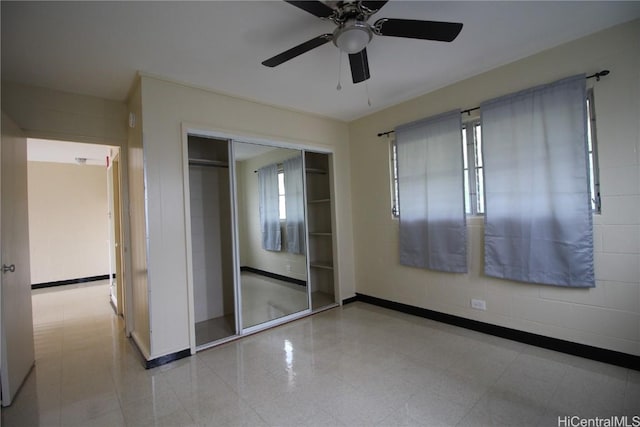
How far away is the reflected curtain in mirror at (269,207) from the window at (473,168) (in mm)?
2243

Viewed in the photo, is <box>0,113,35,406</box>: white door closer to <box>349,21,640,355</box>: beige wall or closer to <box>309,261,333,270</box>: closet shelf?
<box>309,261,333,270</box>: closet shelf

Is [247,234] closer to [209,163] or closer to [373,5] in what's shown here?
[209,163]

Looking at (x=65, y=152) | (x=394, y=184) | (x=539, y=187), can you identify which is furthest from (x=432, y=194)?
(x=65, y=152)

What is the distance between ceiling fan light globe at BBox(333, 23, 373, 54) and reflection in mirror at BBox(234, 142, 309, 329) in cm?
177

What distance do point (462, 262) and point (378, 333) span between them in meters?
1.18

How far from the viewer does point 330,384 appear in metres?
2.19

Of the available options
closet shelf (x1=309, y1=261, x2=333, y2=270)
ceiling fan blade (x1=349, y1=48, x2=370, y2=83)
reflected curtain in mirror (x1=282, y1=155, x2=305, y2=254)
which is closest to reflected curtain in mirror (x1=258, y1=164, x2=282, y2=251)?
reflected curtain in mirror (x1=282, y1=155, x2=305, y2=254)

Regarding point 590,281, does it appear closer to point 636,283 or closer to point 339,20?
point 636,283

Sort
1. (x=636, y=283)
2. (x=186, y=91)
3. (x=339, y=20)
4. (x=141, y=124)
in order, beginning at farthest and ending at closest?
1. (x=186, y=91)
2. (x=141, y=124)
3. (x=636, y=283)
4. (x=339, y=20)

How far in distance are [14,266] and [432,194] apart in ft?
12.7

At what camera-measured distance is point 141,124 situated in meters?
2.63

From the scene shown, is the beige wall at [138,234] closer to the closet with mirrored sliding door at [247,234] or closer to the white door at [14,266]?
the closet with mirrored sliding door at [247,234]

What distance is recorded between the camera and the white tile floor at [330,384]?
185cm

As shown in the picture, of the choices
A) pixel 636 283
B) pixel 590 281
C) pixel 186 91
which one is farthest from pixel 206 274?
pixel 636 283
